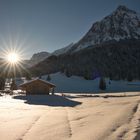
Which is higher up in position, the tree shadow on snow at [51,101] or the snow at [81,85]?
the snow at [81,85]

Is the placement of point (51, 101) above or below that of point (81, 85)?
below

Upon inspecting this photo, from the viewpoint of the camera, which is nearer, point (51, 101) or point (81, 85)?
point (51, 101)

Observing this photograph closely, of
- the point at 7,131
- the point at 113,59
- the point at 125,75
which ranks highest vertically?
the point at 113,59

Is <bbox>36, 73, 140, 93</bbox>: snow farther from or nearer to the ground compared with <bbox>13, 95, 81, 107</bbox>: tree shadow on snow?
farther from the ground

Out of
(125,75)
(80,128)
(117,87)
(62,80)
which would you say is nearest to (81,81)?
(62,80)

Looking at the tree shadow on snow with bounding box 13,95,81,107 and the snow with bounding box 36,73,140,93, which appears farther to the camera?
the snow with bounding box 36,73,140,93

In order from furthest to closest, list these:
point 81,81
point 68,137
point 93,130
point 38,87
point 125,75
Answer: point 125,75, point 81,81, point 38,87, point 93,130, point 68,137

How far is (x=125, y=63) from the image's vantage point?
190875 mm

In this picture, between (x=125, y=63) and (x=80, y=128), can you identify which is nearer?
(x=80, y=128)

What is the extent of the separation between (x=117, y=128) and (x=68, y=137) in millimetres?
2164

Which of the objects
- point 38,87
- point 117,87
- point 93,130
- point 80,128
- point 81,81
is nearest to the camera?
point 93,130

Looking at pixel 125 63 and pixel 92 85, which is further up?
pixel 125 63

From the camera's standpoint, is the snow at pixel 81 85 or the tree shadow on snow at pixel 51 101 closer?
the tree shadow on snow at pixel 51 101

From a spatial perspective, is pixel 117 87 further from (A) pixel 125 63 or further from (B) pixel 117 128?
(B) pixel 117 128
